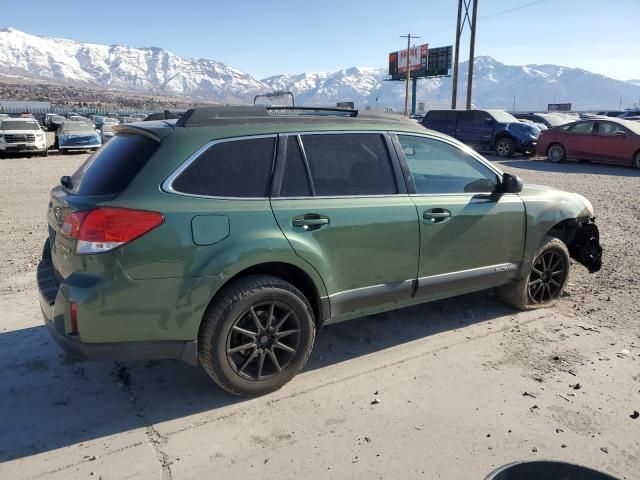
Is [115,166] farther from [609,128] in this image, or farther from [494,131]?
[494,131]

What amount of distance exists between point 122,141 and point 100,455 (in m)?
1.90

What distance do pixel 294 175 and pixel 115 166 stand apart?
1.10 meters

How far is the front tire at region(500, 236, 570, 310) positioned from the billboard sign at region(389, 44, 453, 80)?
2933 inches

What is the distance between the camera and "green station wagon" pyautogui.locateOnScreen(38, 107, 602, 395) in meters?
2.88

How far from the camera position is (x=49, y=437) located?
9.68 ft

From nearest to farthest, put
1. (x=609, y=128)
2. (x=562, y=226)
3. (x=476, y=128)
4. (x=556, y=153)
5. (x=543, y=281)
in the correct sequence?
1. (x=543, y=281)
2. (x=562, y=226)
3. (x=609, y=128)
4. (x=556, y=153)
5. (x=476, y=128)

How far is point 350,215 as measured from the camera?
3.49 m

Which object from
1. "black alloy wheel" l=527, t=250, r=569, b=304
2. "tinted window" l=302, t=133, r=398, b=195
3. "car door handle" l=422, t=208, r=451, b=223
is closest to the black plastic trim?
"tinted window" l=302, t=133, r=398, b=195

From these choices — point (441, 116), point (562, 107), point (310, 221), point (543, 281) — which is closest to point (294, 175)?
point (310, 221)

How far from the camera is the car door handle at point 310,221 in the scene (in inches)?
130

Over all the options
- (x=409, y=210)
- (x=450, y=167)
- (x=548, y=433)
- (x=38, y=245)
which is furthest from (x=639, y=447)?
(x=38, y=245)

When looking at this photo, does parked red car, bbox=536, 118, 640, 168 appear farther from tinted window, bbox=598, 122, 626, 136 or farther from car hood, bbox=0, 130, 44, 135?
car hood, bbox=0, 130, 44, 135

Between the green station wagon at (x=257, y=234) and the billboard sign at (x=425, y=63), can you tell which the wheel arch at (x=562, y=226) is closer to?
the green station wagon at (x=257, y=234)

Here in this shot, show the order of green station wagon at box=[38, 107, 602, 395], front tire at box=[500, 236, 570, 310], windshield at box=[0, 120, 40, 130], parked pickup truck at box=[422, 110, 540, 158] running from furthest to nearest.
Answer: windshield at box=[0, 120, 40, 130] < parked pickup truck at box=[422, 110, 540, 158] < front tire at box=[500, 236, 570, 310] < green station wagon at box=[38, 107, 602, 395]
